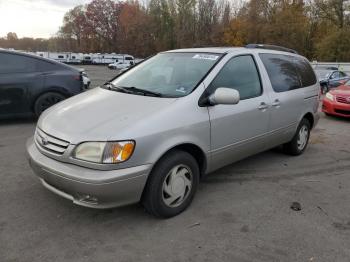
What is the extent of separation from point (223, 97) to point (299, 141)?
2616mm

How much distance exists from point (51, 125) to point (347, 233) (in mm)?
2958

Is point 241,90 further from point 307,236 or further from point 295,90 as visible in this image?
point 307,236

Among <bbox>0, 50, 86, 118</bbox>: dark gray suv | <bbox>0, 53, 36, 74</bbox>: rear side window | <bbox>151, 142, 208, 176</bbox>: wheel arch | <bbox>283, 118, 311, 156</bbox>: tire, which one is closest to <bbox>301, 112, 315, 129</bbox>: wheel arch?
<bbox>283, 118, 311, 156</bbox>: tire

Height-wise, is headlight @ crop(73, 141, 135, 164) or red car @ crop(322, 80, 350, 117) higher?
headlight @ crop(73, 141, 135, 164)

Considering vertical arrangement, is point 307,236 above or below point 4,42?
below

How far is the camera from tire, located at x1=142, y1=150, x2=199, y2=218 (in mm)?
3246

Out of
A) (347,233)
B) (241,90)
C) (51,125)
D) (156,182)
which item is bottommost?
(347,233)

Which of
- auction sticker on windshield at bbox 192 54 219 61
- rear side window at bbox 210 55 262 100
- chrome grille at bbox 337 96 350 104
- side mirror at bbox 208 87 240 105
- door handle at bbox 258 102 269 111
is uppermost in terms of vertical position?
auction sticker on windshield at bbox 192 54 219 61

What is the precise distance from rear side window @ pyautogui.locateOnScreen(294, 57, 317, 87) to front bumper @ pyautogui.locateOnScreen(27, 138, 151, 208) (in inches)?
137

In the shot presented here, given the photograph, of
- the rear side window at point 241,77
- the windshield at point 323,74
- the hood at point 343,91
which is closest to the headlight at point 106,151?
the rear side window at point 241,77

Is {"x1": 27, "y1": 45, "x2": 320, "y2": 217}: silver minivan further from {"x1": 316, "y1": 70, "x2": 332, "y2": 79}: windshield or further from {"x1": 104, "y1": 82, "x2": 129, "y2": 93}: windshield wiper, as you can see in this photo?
{"x1": 316, "y1": 70, "x2": 332, "y2": 79}: windshield

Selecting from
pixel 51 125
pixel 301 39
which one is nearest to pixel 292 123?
pixel 51 125

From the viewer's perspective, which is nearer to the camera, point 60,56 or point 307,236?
point 307,236

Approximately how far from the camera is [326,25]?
50.2 meters
